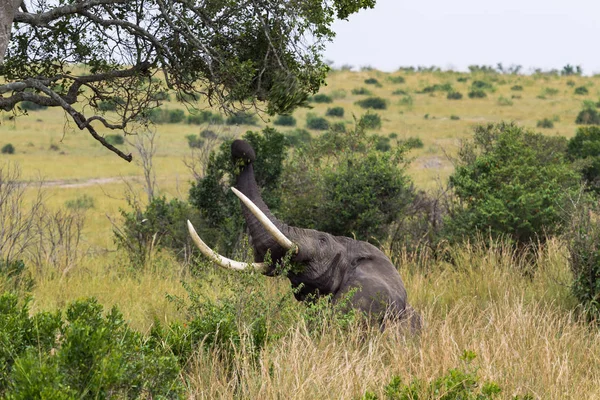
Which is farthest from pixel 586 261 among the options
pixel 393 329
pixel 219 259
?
pixel 219 259

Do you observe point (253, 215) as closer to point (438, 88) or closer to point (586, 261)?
Result: point (586, 261)

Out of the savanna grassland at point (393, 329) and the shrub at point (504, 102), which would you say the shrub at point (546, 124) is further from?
the savanna grassland at point (393, 329)

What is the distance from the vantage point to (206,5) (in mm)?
6781

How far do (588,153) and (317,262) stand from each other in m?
11.8

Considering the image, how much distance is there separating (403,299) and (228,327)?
1.68 metres

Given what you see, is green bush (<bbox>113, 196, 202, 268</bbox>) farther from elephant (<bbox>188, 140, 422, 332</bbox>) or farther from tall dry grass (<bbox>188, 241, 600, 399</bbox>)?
tall dry grass (<bbox>188, 241, 600, 399</bbox>)

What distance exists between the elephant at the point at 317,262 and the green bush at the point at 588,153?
8732 millimetres

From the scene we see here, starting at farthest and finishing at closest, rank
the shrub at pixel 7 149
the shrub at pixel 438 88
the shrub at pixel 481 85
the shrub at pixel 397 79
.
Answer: the shrub at pixel 397 79
the shrub at pixel 481 85
the shrub at pixel 438 88
the shrub at pixel 7 149

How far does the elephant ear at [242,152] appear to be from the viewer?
6051 mm

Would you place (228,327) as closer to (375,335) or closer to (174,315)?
(375,335)

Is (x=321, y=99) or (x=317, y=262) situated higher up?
(x=317, y=262)

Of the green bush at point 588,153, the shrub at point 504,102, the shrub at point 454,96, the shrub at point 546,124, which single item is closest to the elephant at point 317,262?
the green bush at point 588,153

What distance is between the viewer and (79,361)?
3713 mm

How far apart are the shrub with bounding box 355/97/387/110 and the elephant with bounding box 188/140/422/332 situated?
3875 cm
